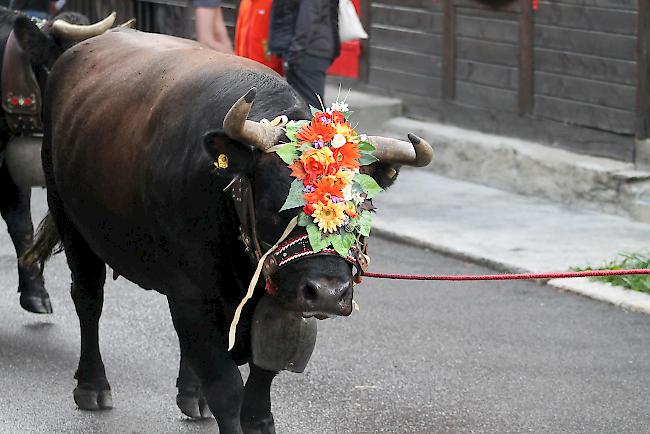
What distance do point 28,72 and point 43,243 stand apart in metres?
0.92

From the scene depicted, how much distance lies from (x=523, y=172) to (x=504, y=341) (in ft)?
12.0

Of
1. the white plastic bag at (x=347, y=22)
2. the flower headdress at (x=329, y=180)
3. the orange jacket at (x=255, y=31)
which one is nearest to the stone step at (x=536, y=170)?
the white plastic bag at (x=347, y=22)

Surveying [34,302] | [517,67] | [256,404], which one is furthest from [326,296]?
[517,67]

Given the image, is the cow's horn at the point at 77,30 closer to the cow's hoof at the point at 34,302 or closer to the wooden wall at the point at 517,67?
the cow's hoof at the point at 34,302

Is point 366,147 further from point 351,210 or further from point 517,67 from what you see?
point 517,67

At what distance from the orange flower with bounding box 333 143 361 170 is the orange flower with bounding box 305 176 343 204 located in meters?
0.09

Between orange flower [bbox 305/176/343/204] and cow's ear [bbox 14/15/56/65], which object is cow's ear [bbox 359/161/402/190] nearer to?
orange flower [bbox 305/176/343/204]

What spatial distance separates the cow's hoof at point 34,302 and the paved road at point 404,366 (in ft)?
0.30

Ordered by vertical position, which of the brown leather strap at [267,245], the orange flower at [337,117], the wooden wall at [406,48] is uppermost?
the orange flower at [337,117]

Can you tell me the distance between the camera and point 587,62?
412 inches

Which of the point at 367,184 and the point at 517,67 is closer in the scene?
the point at 367,184

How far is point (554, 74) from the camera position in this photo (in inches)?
426

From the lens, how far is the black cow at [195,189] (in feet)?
15.2

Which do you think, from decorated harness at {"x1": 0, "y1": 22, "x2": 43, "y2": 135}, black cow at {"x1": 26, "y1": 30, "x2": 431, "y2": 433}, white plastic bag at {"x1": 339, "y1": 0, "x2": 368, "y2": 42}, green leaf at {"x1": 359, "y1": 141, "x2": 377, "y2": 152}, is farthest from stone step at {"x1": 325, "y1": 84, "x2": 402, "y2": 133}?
green leaf at {"x1": 359, "y1": 141, "x2": 377, "y2": 152}
